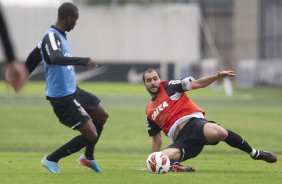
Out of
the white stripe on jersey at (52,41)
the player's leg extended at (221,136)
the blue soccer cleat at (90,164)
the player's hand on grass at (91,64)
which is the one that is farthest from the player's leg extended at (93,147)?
the player's leg extended at (221,136)

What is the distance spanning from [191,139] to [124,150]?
19.1 feet

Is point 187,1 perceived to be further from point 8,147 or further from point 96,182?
point 96,182

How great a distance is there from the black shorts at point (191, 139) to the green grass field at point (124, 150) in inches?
12.3

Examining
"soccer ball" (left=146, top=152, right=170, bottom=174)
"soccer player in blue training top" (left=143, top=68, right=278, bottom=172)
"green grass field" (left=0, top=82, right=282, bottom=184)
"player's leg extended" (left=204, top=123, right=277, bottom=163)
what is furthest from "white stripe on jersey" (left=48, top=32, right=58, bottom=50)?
"player's leg extended" (left=204, top=123, right=277, bottom=163)

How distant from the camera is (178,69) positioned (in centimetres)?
6500

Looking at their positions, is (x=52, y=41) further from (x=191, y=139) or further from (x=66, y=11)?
(x=191, y=139)

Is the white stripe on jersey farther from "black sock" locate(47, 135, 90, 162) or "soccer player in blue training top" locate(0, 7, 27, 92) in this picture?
"soccer player in blue training top" locate(0, 7, 27, 92)

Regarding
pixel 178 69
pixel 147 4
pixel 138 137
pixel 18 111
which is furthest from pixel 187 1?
pixel 138 137

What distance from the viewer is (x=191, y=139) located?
11680mm

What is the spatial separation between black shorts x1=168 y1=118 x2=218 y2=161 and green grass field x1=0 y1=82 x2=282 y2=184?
0.31 m

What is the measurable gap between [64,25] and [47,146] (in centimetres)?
715

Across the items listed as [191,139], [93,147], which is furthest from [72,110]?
[191,139]

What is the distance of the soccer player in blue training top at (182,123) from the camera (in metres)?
11.6

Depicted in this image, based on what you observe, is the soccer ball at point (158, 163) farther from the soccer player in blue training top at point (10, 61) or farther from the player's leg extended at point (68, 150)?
the soccer player in blue training top at point (10, 61)
